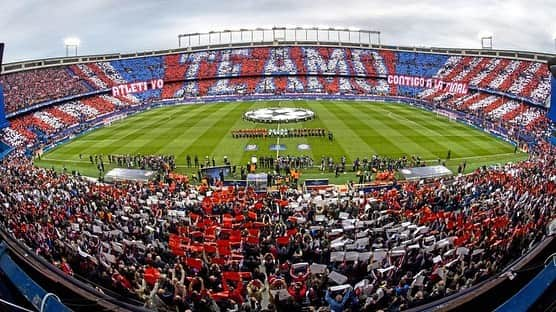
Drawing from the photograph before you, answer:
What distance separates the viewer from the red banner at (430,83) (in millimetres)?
65438

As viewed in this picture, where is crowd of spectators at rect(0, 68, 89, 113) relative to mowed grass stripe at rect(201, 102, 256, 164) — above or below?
above

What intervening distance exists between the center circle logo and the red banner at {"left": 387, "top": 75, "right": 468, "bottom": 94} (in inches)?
900

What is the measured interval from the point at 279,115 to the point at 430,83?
29.9 m

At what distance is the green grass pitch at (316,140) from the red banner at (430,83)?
7524 millimetres

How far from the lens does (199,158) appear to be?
127 ft

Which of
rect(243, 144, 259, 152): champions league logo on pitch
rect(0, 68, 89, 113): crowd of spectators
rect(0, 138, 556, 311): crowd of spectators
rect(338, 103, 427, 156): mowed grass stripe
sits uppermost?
rect(0, 68, 89, 113): crowd of spectators

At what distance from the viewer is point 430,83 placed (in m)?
72.6

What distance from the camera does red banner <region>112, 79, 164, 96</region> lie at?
71.7 m

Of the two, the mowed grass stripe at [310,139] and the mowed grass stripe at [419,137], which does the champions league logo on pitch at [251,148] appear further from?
the mowed grass stripe at [419,137]

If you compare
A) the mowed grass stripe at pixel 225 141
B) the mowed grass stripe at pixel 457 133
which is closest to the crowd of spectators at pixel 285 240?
the mowed grass stripe at pixel 225 141

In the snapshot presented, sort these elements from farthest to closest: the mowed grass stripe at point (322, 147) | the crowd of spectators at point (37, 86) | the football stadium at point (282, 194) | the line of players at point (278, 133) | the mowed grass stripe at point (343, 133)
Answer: the crowd of spectators at point (37, 86) → the line of players at point (278, 133) → the mowed grass stripe at point (343, 133) → the mowed grass stripe at point (322, 147) → the football stadium at point (282, 194)

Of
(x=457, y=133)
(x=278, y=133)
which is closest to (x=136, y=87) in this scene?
(x=278, y=133)

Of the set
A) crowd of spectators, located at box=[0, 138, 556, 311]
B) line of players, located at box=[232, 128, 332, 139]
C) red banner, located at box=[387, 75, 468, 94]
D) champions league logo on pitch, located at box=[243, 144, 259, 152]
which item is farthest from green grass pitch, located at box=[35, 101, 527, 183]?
crowd of spectators, located at box=[0, 138, 556, 311]

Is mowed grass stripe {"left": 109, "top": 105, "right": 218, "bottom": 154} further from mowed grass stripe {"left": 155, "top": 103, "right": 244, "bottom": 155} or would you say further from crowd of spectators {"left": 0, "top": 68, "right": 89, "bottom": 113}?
crowd of spectators {"left": 0, "top": 68, "right": 89, "bottom": 113}
